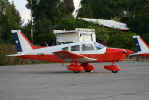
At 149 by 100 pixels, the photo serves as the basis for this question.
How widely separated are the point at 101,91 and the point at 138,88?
153cm

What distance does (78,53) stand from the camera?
21094mm

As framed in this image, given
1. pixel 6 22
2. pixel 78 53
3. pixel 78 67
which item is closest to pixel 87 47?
pixel 78 53

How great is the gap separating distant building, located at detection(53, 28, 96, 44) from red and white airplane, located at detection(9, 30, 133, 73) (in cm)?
1782

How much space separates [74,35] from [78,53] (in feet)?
63.6

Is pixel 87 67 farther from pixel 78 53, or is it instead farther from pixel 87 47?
pixel 87 47

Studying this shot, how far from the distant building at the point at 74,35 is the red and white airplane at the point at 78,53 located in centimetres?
1782

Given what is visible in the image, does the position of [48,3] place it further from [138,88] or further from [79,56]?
[138,88]

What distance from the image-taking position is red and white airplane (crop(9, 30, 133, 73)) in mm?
20312

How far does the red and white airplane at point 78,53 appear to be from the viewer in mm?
20312

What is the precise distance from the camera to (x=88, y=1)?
90.5 metres

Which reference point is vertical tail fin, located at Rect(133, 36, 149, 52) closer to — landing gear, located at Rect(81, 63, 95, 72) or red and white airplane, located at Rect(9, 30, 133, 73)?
red and white airplane, located at Rect(9, 30, 133, 73)

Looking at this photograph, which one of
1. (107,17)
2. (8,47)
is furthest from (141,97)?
(107,17)

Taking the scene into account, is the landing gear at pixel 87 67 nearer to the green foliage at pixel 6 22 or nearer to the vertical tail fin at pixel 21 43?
→ the vertical tail fin at pixel 21 43

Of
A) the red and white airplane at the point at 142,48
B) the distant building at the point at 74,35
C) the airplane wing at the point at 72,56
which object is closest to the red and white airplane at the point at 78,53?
the airplane wing at the point at 72,56
